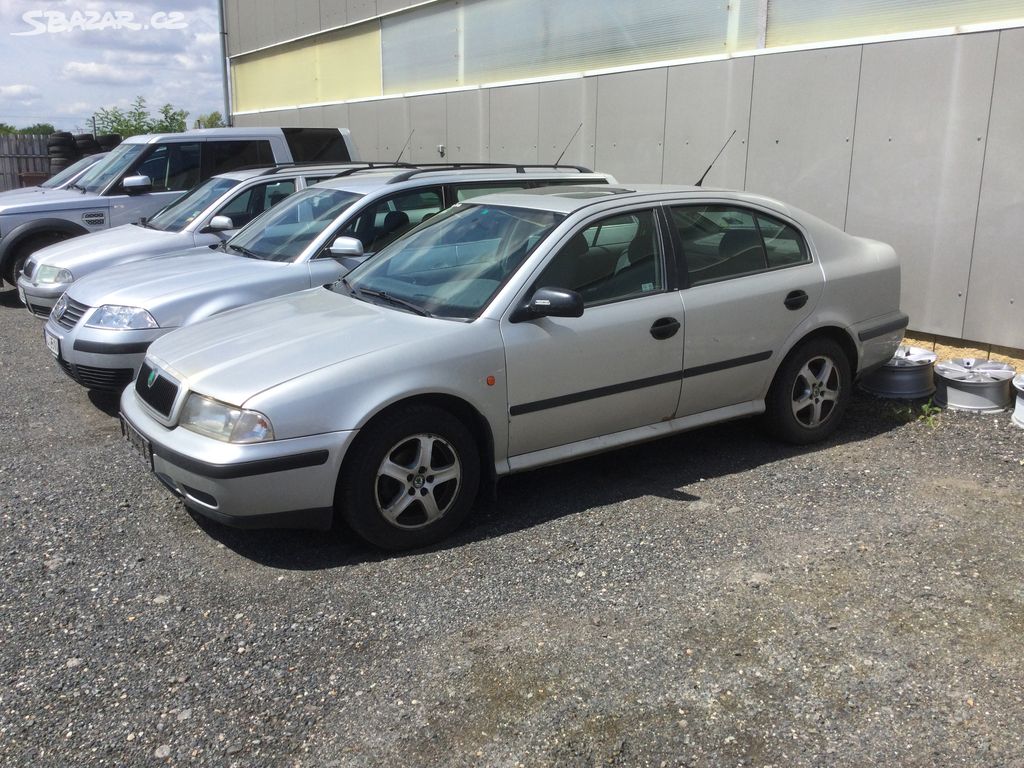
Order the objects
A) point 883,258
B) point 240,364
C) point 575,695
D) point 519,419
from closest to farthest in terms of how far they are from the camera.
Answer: point 575,695
point 240,364
point 519,419
point 883,258

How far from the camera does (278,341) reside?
14.1 feet

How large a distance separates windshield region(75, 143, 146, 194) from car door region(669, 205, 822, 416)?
7.79 meters

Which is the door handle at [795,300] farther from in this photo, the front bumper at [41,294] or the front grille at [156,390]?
the front bumper at [41,294]

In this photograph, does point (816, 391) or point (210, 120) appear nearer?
point (816, 391)

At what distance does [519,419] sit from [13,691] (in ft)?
7.81

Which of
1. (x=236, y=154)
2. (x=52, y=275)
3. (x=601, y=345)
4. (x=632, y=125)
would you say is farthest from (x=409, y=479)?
(x=236, y=154)

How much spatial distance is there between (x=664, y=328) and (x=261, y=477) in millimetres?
2216

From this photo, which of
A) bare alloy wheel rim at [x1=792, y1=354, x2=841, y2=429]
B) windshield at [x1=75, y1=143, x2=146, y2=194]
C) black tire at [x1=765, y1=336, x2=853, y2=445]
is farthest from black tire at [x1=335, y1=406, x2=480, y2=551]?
windshield at [x1=75, y1=143, x2=146, y2=194]

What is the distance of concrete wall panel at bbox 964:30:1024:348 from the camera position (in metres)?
6.58

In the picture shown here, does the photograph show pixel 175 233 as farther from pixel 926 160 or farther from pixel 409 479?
pixel 926 160

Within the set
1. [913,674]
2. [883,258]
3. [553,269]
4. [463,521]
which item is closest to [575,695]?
[913,674]

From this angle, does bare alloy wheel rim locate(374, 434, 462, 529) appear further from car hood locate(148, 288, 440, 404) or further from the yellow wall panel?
the yellow wall panel

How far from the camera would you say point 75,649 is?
3.41 m

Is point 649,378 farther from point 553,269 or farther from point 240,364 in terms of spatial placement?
point 240,364
